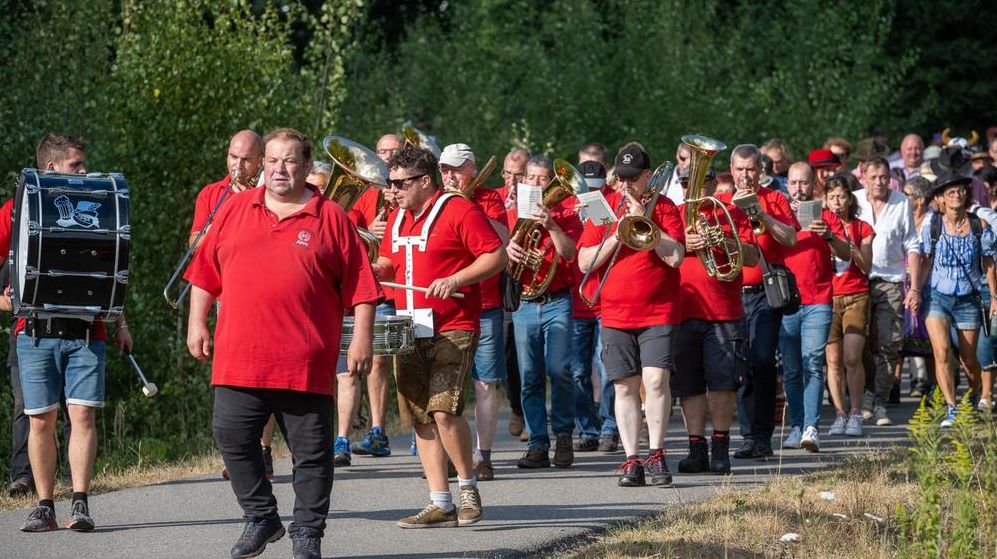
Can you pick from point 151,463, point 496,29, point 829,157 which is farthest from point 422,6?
point 151,463

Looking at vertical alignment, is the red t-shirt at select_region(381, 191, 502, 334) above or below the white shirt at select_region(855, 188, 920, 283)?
below

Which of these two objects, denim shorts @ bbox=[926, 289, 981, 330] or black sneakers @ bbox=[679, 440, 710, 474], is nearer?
black sneakers @ bbox=[679, 440, 710, 474]

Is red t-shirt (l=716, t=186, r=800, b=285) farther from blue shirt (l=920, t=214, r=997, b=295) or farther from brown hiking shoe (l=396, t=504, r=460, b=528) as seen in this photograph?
brown hiking shoe (l=396, t=504, r=460, b=528)

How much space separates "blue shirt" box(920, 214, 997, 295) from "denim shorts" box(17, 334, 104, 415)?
295 inches

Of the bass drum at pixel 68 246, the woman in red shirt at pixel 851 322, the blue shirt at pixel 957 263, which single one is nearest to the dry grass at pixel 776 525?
the bass drum at pixel 68 246

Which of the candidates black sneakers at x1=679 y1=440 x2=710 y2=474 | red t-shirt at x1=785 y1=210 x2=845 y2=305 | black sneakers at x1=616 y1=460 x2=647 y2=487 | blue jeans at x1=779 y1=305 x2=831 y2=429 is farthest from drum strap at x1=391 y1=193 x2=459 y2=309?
blue jeans at x1=779 y1=305 x2=831 y2=429

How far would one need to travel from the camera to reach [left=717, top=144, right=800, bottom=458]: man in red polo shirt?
11500mm

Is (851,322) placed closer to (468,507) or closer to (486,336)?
(486,336)

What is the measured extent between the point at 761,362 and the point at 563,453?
1.72 metres

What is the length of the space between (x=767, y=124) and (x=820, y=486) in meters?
14.5

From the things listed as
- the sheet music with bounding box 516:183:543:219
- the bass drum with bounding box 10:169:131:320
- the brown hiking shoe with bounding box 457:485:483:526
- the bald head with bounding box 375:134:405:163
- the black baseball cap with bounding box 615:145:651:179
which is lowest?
the brown hiking shoe with bounding box 457:485:483:526

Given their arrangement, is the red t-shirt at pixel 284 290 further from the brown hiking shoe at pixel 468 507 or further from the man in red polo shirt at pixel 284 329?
the brown hiking shoe at pixel 468 507

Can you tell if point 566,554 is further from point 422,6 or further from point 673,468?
point 422,6

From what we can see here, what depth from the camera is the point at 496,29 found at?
88.7 feet
